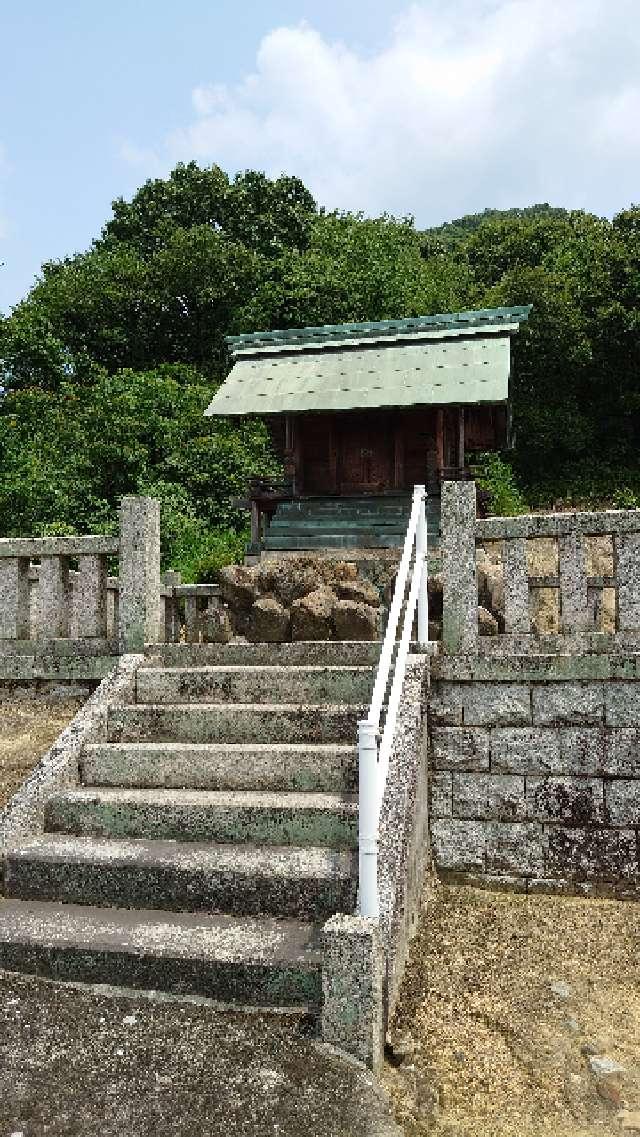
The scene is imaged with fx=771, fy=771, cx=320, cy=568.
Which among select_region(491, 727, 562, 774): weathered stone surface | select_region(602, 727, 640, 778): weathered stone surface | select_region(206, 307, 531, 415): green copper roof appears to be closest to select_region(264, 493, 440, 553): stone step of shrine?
select_region(206, 307, 531, 415): green copper roof

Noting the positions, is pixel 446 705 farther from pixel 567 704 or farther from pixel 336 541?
pixel 336 541

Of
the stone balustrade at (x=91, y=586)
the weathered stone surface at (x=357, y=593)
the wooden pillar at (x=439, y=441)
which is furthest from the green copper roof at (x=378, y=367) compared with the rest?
the stone balustrade at (x=91, y=586)

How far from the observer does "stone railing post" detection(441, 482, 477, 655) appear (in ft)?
18.0

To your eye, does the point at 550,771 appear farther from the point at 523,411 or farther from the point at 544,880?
the point at 523,411

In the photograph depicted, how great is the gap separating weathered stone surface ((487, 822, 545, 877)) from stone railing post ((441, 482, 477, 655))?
49.5 inches

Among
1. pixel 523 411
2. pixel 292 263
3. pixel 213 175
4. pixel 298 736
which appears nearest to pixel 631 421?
pixel 523 411

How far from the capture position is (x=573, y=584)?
539 cm

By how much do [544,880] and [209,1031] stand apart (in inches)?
112

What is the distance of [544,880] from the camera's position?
5.30 metres

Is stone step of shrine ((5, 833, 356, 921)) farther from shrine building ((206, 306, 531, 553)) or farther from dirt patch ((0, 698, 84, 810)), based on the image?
shrine building ((206, 306, 531, 553))

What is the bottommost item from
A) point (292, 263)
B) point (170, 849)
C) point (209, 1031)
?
point (209, 1031)

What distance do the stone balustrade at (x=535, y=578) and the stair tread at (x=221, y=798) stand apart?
62.7 inches

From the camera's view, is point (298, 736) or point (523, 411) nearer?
point (298, 736)

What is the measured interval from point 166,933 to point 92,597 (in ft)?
10.2
